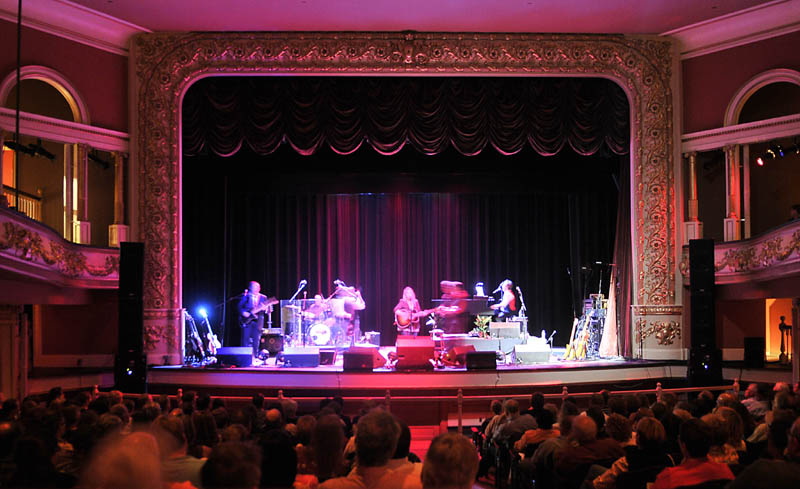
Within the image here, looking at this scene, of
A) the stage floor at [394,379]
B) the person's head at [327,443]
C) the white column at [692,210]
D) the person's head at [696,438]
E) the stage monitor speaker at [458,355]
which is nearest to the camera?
the person's head at [327,443]

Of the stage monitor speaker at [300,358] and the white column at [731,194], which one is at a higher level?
the white column at [731,194]

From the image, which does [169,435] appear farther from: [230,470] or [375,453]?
[230,470]

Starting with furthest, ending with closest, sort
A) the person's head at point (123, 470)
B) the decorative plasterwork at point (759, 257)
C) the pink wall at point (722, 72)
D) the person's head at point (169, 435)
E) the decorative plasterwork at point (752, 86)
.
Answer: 1. the pink wall at point (722, 72)
2. the decorative plasterwork at point (752, 86)
3. the decorative plasterwork at point (759, 257)
4. the person's head at point (169, 435)
5. the person's head at point (123, 470)

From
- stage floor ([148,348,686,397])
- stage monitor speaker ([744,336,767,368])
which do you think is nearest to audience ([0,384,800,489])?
stage floor ([148,348,686,397])

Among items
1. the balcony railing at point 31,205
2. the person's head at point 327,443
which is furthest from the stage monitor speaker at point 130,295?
the person's head at point 327,443

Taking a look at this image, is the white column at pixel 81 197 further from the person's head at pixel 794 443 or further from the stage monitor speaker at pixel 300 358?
the person's head at pixel 794 443

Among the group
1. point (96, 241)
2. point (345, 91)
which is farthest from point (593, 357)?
point (96, 241)

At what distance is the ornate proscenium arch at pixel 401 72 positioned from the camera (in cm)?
1347

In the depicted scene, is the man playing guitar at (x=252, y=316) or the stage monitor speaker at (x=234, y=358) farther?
the man playing guitar at (x=252, y=316)

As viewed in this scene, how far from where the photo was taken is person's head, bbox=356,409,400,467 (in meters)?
3.12

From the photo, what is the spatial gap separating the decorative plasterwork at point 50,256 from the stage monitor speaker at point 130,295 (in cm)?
92

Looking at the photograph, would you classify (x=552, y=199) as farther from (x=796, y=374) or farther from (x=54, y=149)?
(x=54, y=149)

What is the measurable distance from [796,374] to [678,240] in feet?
10.7

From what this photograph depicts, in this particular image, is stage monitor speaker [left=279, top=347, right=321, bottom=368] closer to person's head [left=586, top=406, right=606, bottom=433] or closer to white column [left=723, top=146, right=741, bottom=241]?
person's head [left=586, top=406, right=606, bottom=433]
